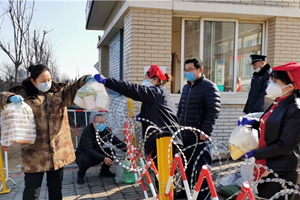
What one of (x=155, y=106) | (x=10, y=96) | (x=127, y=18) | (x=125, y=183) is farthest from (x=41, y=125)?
(x=127, y=18)

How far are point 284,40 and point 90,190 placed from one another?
5.65 meters

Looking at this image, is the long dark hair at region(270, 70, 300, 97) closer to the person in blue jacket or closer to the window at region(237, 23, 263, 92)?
the person in blue jacket

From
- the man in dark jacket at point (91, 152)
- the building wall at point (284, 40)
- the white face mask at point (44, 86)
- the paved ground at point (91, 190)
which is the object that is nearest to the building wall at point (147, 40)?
the man in dark jacket at point (91, 152)

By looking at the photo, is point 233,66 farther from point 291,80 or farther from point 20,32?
point 20,32

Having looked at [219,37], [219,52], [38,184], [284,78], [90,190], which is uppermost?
[219,37]

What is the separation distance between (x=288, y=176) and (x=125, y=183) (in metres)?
2.92

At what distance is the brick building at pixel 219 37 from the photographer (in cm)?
547

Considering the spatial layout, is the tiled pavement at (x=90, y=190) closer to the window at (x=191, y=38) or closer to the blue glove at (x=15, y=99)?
the blue glove at (x=15, y=99)

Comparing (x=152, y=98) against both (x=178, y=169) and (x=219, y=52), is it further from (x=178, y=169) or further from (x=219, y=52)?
(x=219, y=52)

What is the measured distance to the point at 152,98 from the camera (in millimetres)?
2762

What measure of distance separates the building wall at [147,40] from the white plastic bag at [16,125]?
10.4ft

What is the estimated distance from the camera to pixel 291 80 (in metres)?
2.15

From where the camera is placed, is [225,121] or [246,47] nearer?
[225,121]

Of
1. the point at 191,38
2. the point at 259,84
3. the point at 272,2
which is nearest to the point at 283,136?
the point at 259,84
